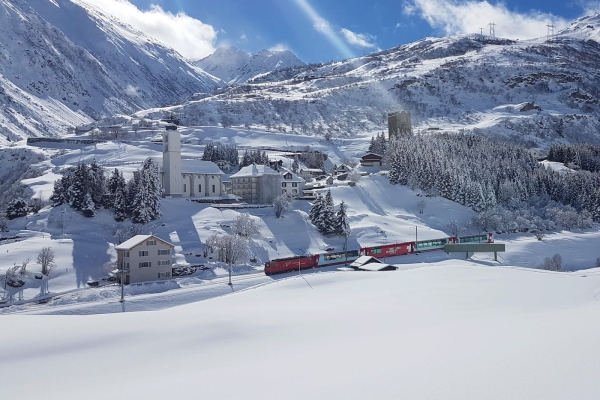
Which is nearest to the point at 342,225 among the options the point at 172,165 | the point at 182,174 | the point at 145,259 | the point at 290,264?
the point at 290,264

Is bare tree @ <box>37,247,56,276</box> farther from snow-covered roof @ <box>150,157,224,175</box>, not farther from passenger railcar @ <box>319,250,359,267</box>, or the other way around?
snow-covered roof @ <box>150,157,224,175</box>

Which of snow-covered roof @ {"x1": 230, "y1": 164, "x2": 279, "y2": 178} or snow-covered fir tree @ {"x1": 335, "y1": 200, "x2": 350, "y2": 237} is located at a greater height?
snow-covered roof @ {"x1": 230, "y1": 164, "x2": 279, "y2": 178}

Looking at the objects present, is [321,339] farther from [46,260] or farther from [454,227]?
[454,227]

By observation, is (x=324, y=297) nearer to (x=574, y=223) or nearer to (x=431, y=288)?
(x=431, y=288)

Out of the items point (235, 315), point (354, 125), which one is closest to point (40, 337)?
point (235, 315)

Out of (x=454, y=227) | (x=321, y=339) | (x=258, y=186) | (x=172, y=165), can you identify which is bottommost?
(x=321, y=339)

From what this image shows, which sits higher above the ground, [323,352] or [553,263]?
[323,352]

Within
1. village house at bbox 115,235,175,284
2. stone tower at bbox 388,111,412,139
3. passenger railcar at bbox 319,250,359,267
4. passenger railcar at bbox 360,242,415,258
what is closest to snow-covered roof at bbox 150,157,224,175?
village house at bbox 115,235,175,284
